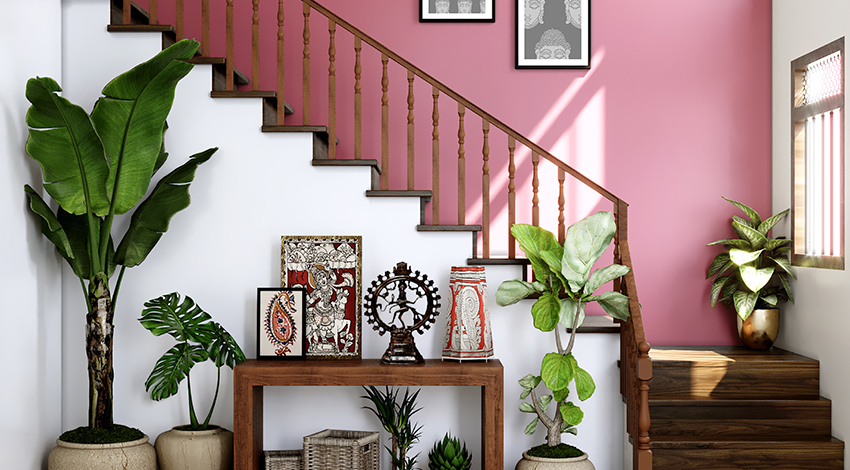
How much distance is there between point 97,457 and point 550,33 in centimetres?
403

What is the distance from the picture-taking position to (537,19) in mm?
5219

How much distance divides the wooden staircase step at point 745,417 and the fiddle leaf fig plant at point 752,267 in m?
0.68

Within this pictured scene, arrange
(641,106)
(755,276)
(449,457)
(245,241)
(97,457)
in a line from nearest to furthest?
(97,457), (449,457), (245,241), (755,276), (641,106)

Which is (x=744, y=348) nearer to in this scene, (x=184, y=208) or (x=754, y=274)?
(x=754, y=274)

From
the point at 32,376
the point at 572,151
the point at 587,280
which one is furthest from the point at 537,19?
the point at 32,376

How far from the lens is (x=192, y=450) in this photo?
12.9 feet

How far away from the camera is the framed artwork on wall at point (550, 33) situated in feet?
17.1

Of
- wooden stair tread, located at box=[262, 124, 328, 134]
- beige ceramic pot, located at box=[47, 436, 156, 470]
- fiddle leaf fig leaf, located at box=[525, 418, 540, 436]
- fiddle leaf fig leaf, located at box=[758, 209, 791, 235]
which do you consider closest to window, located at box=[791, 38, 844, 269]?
fiddle leaf fig leaf, located at box=[758, 209, 791, 235]

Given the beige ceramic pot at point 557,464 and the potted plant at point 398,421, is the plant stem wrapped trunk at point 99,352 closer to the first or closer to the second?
the potted plant at point 398,421

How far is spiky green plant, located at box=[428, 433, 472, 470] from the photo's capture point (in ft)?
13.3

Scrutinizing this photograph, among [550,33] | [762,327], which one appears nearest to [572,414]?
[762,327]

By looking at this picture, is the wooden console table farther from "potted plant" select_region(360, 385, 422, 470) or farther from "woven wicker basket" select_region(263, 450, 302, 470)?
"potted plant" select_region(360, 385, 422, 470)

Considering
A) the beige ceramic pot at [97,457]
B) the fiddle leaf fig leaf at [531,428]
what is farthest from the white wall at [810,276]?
the beige ceramic pot at [97,457]

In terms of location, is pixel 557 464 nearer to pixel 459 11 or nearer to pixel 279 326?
pixel 279 326
